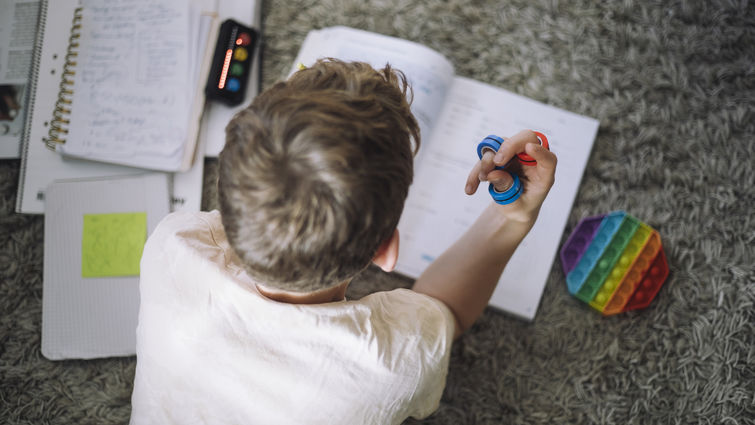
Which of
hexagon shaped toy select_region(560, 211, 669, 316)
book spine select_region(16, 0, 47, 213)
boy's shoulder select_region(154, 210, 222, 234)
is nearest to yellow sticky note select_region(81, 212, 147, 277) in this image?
book spine select_region(16, 0, 47, 213)

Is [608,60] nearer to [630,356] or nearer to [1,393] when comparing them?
[630,356]

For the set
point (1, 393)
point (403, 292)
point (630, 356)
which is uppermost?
point (403, 292)

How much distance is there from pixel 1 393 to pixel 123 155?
40 centimetres

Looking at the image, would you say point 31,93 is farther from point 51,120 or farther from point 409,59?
point 409,59

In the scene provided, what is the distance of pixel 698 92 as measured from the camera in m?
0.77

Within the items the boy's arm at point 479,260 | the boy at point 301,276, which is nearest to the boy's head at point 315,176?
the boy at point 301,276

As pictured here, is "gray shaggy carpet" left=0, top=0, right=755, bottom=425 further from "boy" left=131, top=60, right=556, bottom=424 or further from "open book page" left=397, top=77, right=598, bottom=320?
"boy" left=131, top=60, right=556, bottom=424

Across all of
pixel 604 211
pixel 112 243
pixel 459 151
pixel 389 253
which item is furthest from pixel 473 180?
pixel 112 243

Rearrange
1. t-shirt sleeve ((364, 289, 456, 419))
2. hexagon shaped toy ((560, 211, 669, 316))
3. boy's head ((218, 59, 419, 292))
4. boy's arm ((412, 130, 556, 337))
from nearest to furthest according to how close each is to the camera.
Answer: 1. boy's head ((218, 59, 419, 292))
2. t-shirt sleeve ((364, 289, 456, 419))
3. boy's arm ((412, 130, 556, 337))
4. hexagon shaped toy ((560, 211, 669, 316))

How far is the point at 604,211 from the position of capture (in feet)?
2.45

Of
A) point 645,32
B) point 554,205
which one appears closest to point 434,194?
point 554,205

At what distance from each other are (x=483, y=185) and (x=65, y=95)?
2.25 feet

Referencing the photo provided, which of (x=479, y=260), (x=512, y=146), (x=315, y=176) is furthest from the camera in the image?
(x=479, y=260)

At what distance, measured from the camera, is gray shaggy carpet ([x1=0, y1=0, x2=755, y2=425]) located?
701mm
